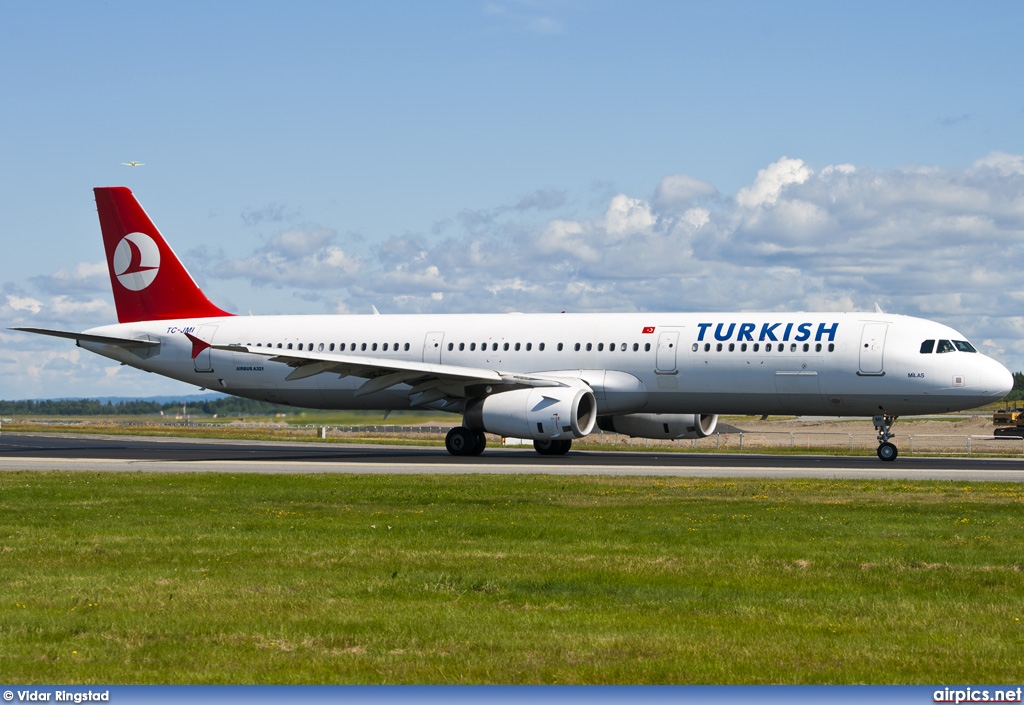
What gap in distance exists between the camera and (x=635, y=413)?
132ft

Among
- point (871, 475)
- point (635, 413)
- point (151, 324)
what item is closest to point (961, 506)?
point (871, 475)

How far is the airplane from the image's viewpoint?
1399 inches

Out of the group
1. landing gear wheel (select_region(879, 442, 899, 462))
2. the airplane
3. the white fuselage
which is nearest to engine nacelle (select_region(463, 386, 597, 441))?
the airplane

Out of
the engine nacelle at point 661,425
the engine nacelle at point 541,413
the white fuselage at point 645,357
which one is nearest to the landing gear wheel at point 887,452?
the white fuselage at point 645,357

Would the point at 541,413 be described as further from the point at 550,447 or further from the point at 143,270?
the point at 143,270

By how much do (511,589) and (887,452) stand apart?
85.8 feet

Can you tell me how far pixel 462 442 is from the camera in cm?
3956

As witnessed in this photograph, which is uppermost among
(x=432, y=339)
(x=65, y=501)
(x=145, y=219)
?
(x=145, y=219)

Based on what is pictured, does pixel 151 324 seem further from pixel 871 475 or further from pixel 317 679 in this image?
pixel 317 679

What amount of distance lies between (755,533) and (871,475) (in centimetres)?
1283

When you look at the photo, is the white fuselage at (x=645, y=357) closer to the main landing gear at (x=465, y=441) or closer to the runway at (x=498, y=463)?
the main landing gear at (x=465, y=441)

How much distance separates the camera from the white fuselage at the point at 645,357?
3531 centimetres

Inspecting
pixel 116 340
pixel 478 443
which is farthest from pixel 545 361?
pixel 116 340

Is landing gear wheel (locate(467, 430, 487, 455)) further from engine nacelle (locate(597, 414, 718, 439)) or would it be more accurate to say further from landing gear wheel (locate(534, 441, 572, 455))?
engine nacelle (locate(597, 414, 718, 439))
